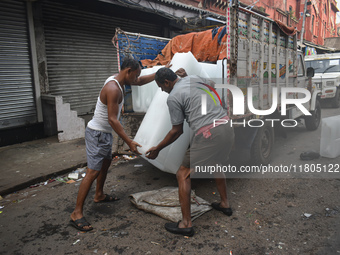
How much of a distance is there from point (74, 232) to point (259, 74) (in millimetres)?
3362

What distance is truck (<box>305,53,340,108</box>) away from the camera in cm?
1081

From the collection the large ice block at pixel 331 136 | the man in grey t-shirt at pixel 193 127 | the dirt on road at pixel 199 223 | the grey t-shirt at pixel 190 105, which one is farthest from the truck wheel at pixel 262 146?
the grey t-shirt at pixel 190 105

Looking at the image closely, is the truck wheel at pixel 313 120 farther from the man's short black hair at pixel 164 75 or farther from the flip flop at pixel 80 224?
the flip flop at pixel 80 224

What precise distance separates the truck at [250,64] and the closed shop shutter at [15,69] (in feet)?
11.0

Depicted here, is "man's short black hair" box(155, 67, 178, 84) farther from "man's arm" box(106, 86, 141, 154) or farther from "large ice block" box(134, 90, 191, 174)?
"large ice block" box(134, 90, 191, 174)

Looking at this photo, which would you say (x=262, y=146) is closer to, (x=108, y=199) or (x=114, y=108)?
(x=108, y=199)

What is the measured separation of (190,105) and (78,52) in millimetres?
5837

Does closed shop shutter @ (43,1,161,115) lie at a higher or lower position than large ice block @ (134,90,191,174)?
higher

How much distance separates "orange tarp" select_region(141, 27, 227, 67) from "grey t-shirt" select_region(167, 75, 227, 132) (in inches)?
65.7

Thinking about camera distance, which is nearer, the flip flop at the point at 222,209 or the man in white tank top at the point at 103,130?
the man in white tank top at the point at 103,130

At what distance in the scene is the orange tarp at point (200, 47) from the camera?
173 inches

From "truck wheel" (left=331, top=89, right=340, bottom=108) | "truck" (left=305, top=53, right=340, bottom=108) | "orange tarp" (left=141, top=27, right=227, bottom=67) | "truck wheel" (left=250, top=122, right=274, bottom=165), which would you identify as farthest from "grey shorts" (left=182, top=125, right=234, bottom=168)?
"truck wheel" (left=331, top=89, right=340, bottom=108)

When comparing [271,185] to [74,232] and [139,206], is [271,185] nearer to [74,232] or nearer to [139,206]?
[139,206]

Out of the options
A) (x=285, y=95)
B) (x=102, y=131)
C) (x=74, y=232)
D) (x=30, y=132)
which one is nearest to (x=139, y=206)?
(x=74, y=232)
